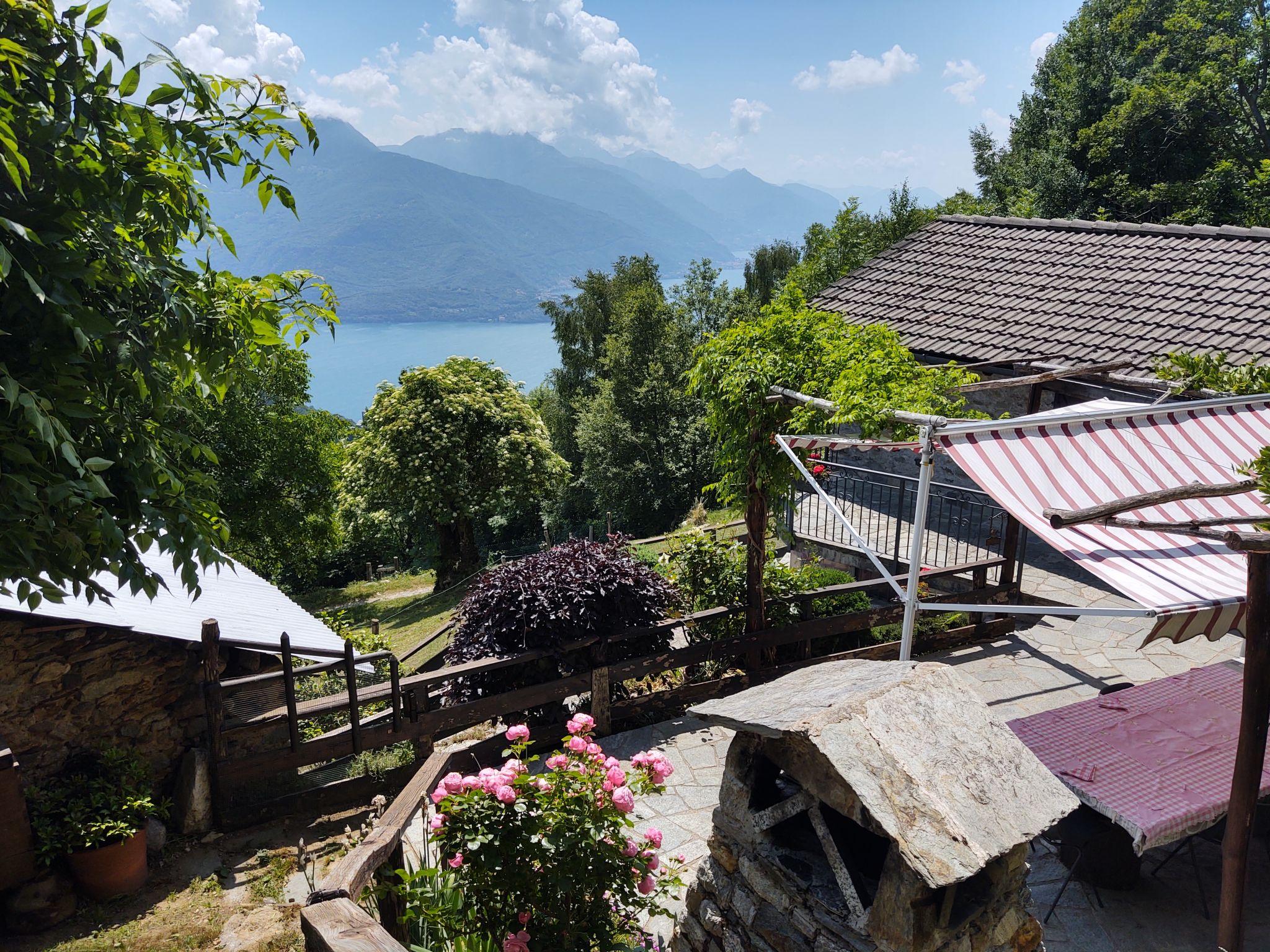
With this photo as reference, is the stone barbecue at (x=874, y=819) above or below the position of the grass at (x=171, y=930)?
above

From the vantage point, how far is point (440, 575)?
72.2 feet

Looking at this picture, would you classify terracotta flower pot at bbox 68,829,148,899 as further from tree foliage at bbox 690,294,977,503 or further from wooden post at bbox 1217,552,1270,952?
wooden post at bbox 1217,552,1270,952

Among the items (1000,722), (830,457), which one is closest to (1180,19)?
(830,457)

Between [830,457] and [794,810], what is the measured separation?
10.5 m

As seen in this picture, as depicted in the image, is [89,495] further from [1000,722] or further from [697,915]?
[1000,722]

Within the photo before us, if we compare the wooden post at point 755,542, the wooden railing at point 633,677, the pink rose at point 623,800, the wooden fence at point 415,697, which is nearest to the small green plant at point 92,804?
the wooden fence at point 415,697

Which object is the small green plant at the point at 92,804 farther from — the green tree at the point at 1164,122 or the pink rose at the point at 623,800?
the green tree at the point at 1164,122

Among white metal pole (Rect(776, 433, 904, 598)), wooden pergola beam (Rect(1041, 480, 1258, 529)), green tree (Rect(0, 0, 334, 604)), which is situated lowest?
white metal pole (Rect(776, 433, 904, 598))

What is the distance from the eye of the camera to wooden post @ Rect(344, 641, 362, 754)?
652cm

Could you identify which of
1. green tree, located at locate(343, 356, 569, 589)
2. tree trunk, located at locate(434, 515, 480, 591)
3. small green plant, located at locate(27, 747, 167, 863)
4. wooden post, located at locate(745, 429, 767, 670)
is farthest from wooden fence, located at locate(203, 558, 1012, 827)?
tree trunk, located at locate(434, 515, 480, 591)

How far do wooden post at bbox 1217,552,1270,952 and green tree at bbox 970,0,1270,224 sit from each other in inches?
879

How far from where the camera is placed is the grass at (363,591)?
997 inches

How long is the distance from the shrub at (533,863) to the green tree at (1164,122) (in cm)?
2432

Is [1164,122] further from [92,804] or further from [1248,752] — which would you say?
[92,804]
